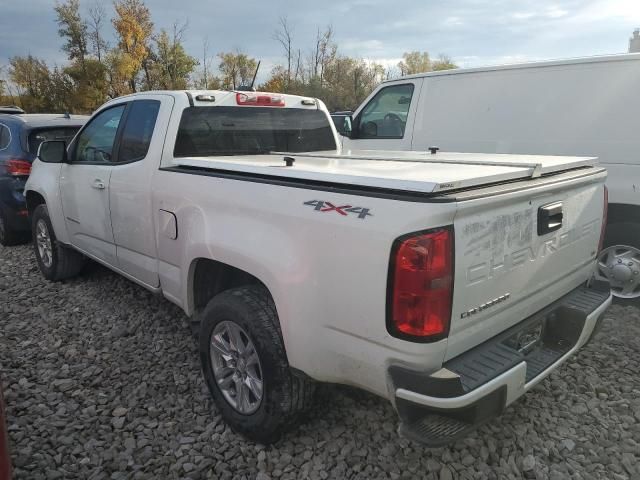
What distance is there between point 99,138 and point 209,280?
193cm

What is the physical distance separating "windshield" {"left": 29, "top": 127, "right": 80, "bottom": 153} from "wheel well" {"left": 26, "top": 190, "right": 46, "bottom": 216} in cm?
100

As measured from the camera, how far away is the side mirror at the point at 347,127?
619cm

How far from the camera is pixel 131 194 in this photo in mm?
3316

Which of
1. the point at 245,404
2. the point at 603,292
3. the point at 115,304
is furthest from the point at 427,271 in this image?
the point at 115,304

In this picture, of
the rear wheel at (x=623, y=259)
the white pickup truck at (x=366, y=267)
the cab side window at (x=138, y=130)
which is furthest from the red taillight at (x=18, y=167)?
the rear wheel at (x=623, y=259)

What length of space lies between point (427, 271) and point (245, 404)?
136 centimetres

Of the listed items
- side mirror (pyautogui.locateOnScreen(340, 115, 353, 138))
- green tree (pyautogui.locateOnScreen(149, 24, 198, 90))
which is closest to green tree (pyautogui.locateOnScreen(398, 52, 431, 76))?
green tree (pyautogui.locateOnScreen(149, 24, 198, 90))

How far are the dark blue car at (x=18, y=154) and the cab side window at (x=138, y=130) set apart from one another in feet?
10.1

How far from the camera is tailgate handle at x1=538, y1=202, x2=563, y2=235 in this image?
212cm

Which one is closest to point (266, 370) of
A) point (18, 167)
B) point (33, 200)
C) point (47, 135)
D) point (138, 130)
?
point (138, 130)

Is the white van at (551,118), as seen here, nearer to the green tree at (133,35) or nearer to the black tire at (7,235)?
the black tire at (7,235)

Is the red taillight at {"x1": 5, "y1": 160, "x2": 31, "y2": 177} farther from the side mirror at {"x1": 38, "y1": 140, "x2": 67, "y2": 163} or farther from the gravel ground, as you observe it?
the gravel ground

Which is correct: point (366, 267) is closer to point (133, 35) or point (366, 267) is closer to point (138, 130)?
point (138, 130)

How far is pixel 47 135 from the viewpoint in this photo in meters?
6.11
